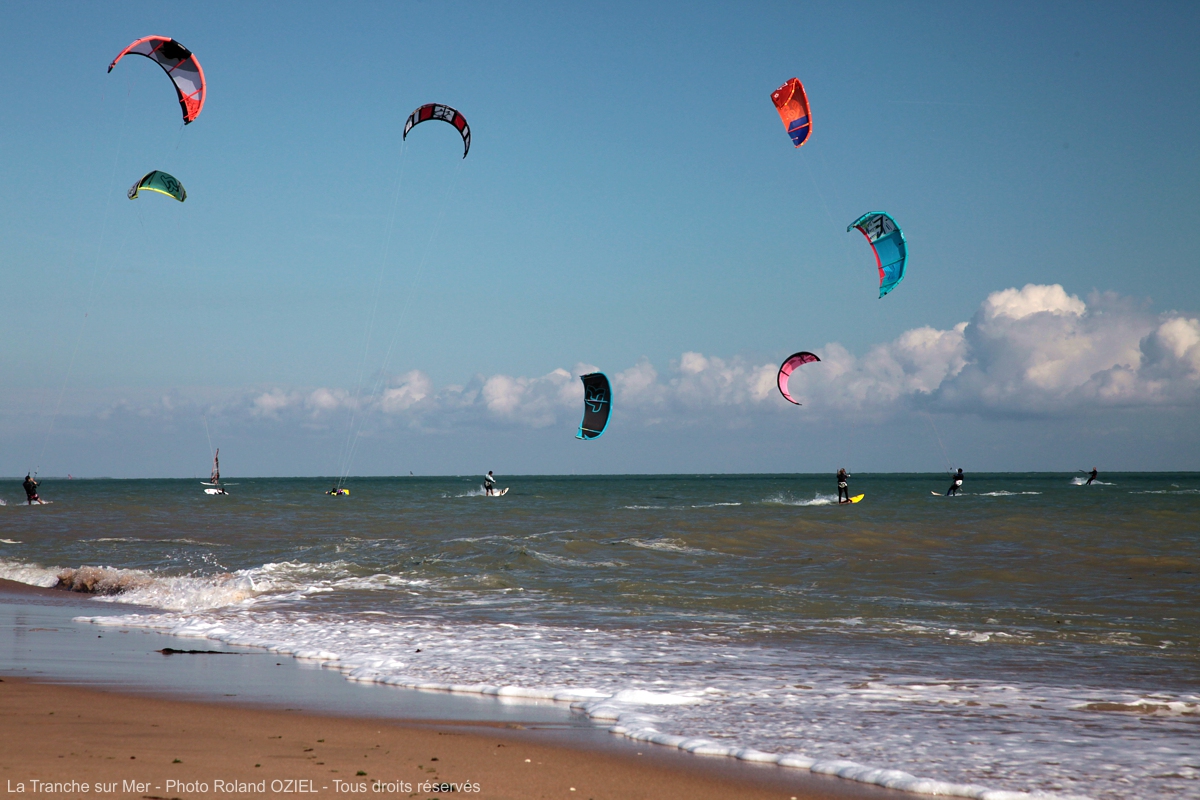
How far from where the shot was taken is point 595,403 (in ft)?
82.9

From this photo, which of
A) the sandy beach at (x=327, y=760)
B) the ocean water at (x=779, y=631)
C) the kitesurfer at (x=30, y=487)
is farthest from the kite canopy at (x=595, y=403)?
the kitesurfer at (x=30, y=487)

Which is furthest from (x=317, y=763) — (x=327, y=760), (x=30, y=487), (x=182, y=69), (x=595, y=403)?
(x=30, y=487)

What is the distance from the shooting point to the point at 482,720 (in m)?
5.26

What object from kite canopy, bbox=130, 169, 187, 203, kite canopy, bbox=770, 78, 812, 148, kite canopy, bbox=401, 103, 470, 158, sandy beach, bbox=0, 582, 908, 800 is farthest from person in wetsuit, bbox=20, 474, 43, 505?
sandy beach, bbox=0, 582, 908, 800

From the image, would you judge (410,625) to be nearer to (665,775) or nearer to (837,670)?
(837,670)

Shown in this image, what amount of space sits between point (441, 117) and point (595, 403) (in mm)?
9301

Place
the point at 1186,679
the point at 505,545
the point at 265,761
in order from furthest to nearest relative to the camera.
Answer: the point at 505,545 < the point at 1186,679 < the point at 265,761

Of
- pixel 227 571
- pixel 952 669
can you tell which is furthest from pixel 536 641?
pixel 227 571

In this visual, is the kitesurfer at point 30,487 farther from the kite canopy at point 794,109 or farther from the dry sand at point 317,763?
the dry sand at point 317,763

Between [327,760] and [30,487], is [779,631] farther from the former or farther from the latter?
[30,487]

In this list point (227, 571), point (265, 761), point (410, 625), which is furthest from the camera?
point (227, 571)

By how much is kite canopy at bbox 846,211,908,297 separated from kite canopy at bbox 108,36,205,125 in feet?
40.5

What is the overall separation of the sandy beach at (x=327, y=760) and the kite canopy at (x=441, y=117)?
1602cm

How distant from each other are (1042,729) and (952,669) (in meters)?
1.77
